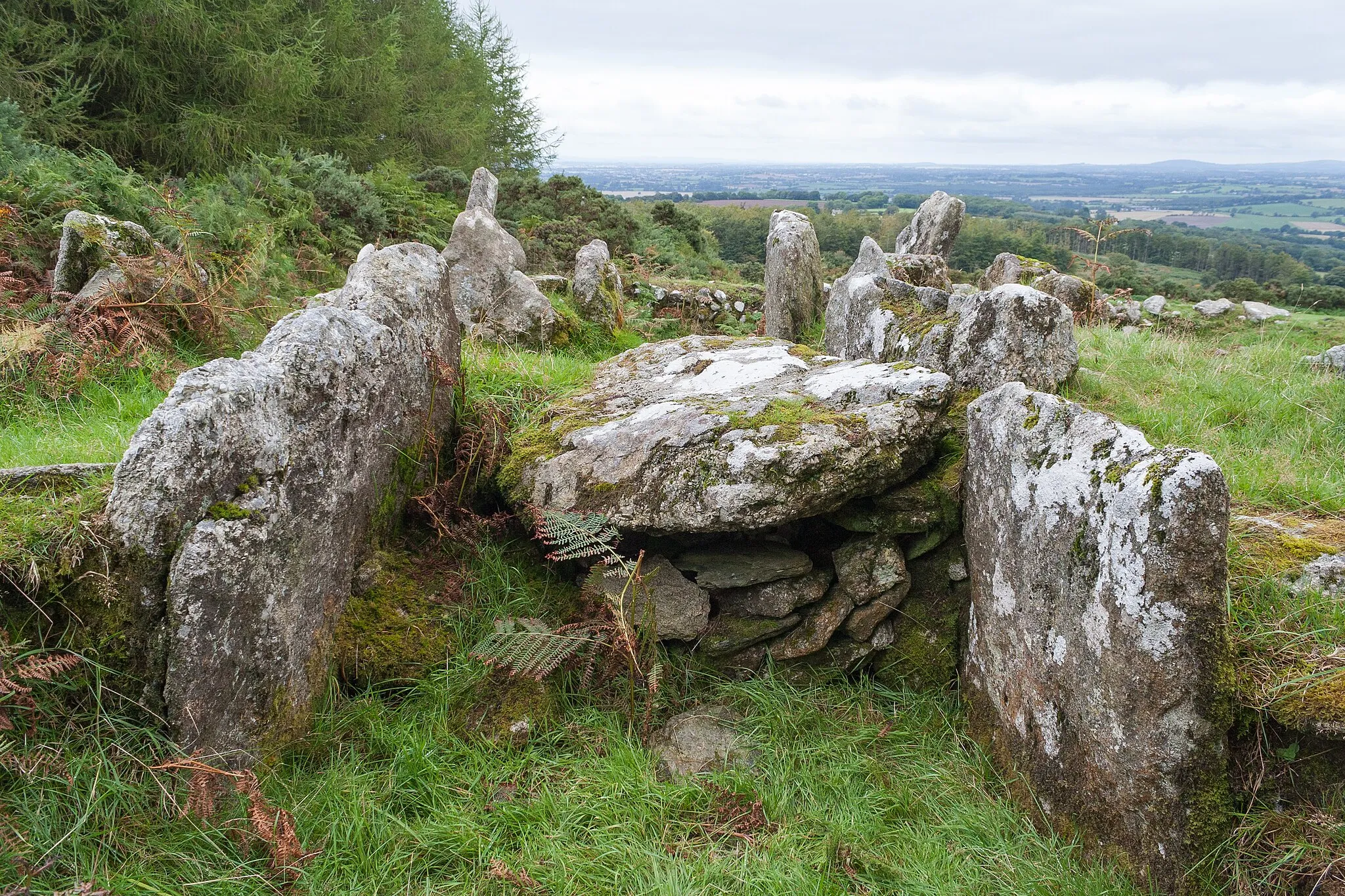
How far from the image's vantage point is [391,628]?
4.30m

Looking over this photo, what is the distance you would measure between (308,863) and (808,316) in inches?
335

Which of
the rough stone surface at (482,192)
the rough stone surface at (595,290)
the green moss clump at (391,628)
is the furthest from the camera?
the rough stone surface at (482,192)

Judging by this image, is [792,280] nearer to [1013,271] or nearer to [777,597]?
[1013,271]

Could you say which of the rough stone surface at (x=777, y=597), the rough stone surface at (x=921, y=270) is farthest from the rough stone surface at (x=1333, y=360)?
the rough stone surface at (x=777, y=597)

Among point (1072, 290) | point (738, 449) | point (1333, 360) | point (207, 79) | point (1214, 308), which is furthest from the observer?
point (1214, 308)

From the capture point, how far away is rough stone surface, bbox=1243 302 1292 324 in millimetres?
12464

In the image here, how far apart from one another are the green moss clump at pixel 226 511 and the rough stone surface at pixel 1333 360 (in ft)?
25.7

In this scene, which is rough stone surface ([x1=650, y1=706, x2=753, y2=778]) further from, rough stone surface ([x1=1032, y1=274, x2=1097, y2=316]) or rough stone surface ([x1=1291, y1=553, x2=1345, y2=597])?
rough stone surface ([x1=1032, y1=274, x2=1097, y2=316])

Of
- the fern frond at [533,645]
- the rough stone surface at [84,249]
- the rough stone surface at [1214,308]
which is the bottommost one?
the fern frond at [533,645]

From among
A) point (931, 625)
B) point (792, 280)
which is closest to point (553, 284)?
point (792, 280)

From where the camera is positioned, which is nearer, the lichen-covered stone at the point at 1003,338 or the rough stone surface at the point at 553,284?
the lichen-covered stone at the point at 1003,338

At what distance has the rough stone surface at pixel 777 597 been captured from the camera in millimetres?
4578

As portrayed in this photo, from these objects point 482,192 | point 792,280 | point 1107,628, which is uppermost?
point 482,192

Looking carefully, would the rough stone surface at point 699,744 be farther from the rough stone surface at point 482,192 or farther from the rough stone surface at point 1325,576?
the rough stone surface at point 482,192
